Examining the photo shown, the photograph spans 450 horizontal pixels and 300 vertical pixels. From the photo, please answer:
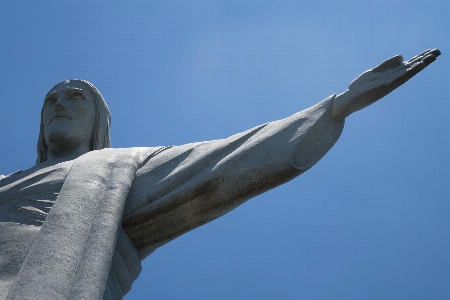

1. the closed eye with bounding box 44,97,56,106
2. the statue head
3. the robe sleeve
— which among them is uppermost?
the closed eye with bounding box 44,97,56,106

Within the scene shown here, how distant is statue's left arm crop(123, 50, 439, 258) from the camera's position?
26.2 feet

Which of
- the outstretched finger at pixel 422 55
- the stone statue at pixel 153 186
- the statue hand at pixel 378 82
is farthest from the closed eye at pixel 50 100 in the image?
the outstretched finger at pixel 422 55

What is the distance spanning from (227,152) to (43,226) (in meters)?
2.00

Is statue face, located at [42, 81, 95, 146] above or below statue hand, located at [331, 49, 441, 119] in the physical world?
above

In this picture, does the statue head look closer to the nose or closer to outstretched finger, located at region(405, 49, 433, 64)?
the nose

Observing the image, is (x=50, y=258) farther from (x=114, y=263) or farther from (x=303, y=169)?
(x=303, y=169)

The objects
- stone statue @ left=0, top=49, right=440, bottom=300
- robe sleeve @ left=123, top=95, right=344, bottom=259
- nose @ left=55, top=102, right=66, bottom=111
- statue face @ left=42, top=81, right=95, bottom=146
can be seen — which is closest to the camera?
stone statue @ left=0, top=49, right=440, bottom=300

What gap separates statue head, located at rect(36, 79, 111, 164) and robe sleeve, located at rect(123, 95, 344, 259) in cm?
176

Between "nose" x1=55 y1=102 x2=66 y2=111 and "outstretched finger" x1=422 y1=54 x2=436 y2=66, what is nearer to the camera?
"outstretched finger" x1=422 y1=54 x2=436 y2=66

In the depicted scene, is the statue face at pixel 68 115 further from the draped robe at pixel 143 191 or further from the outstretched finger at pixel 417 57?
the outstretched finger at pixel 417 57

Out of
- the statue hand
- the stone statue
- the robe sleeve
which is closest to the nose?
the stone statue

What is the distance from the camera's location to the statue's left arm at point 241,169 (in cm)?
800

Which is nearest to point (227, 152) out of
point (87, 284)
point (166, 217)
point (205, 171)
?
point (205, 171)

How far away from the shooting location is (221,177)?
8023 millimetres
